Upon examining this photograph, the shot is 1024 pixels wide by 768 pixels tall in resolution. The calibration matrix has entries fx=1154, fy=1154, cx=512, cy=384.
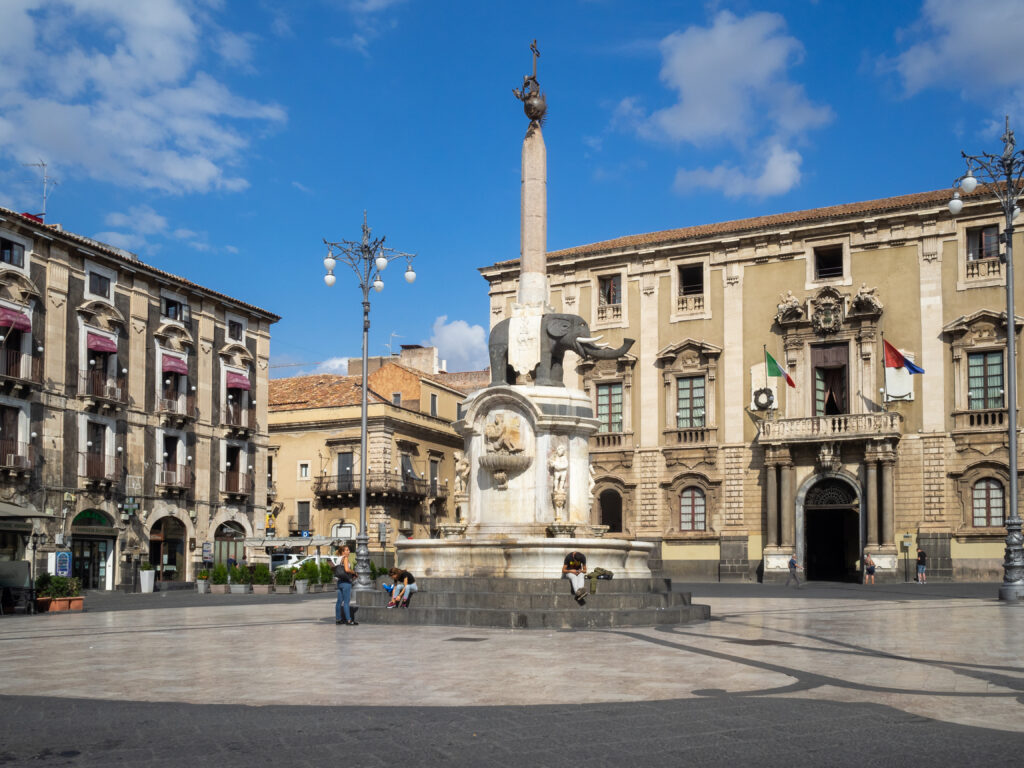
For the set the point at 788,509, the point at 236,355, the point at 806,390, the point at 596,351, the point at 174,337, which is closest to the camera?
the point at 596,351

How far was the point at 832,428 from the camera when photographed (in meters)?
44.4

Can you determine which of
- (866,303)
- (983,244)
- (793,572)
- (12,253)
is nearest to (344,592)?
(12,253)

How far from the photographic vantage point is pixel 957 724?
8.40 metres

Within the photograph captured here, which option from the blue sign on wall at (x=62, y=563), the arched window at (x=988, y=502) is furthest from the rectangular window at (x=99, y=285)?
the arched window at (x=988, y=502)

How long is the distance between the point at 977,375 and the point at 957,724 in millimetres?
36966

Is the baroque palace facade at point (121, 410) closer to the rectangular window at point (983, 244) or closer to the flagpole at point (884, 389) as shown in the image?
the flagpole at point (884, 389)

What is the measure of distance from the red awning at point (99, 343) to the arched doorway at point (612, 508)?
20866mm

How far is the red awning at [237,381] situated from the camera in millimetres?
50594

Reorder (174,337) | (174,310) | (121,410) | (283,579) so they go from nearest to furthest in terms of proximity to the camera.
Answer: (283,579), (121,410), (174,337), (174,310)

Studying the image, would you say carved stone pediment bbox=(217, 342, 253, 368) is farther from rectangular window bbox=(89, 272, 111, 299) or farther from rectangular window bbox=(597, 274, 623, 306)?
rectangular window bbox=(597, 274, 623, 306)

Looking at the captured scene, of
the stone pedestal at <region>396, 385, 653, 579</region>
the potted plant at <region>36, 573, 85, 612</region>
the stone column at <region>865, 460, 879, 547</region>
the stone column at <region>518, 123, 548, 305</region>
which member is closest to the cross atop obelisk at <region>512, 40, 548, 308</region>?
the stone column at <region>518, 123, 548, 305</region>

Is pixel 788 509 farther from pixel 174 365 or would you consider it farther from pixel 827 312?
pixel 174 365

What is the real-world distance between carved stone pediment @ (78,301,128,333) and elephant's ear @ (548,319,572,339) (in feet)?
85.6

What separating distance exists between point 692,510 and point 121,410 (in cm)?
2292
